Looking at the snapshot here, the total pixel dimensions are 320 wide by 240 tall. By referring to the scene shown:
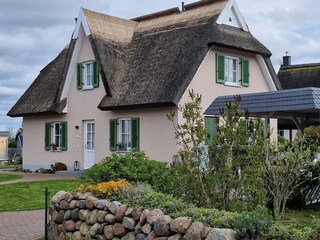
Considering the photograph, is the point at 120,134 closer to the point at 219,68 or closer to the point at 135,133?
the point at 135,133

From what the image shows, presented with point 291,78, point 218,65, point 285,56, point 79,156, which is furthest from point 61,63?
point 285,56

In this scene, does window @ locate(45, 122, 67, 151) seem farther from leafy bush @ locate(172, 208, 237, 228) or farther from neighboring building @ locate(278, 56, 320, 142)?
leafy bush @ locate(172, 208, 237, 228)

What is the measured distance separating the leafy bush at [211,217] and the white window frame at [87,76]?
1705cm

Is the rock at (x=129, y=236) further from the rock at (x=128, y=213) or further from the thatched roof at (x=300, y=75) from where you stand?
the thatched roof at (x=300, y=75)

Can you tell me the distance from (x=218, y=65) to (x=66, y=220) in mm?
13829

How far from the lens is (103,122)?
74.1 ft

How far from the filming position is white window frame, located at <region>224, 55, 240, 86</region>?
862 inches

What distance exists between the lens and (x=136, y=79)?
21.3 m

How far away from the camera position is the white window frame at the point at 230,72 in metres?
21.9

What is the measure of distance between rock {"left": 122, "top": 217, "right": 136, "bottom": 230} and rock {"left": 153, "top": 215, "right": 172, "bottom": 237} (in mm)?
587

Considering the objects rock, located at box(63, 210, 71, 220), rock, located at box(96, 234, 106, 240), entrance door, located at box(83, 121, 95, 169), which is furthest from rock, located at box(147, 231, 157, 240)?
entrance door, located at box(83, 121, 95, 169)

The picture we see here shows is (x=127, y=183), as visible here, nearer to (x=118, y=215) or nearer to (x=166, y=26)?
(x=118, y=215)

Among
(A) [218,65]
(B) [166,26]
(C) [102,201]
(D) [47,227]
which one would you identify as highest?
(B) [166,26]

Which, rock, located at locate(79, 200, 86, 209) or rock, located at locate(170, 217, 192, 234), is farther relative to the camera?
rock, located at locate(79, 200, 86, 209)
